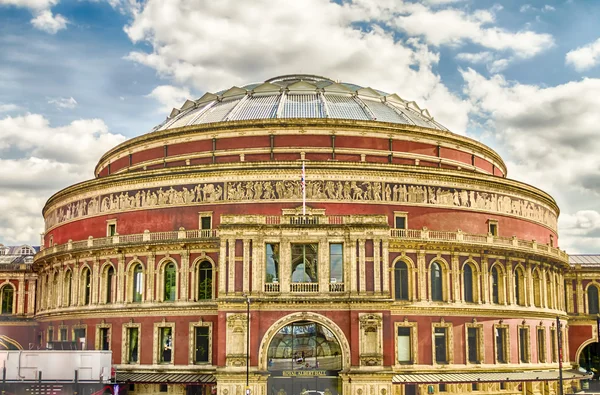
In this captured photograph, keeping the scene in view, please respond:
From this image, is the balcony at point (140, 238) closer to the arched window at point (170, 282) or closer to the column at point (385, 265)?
the arched window at point (170, 282)

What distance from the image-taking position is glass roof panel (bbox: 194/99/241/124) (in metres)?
61.7

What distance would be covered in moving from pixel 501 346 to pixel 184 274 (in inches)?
896

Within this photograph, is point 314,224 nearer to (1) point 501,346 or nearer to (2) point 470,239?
(2) point 470,239

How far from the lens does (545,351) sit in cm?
5744

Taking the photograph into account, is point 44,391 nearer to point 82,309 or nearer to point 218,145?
point 82,309

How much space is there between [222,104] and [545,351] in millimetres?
33060

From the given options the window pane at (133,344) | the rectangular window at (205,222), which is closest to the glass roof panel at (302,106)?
the rectangular window at (205,222)

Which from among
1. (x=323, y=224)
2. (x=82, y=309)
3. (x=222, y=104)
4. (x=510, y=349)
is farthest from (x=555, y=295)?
(x=82, y=309)

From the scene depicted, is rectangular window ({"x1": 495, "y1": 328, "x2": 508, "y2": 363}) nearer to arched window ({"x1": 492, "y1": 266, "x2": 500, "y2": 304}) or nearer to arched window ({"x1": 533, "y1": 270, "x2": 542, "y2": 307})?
arched window ({"x1": 492, "y1": 266, "x2": 500, "y2": 304})

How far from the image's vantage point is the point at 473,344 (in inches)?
2055

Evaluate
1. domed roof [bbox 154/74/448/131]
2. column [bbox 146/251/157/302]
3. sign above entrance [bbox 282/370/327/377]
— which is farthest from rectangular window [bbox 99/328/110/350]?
domed roof [bbox 154/74/448/131]

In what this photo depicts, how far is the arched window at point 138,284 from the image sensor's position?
2085 inches

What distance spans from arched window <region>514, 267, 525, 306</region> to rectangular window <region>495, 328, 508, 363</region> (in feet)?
10.6

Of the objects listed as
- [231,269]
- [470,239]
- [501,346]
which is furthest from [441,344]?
[231,269]
